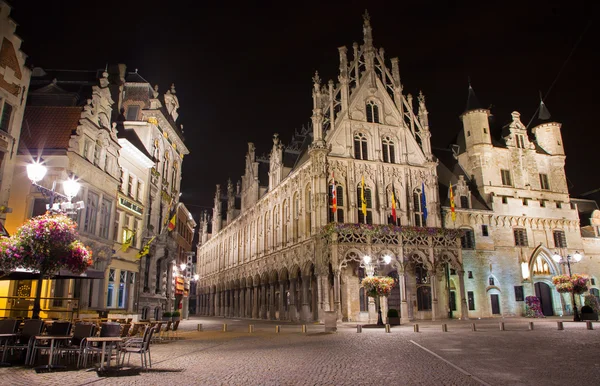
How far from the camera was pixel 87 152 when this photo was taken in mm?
23656

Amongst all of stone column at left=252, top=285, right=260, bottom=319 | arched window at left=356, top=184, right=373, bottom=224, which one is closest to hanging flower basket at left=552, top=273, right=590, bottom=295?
arched window at left=356, top=184, right=373, bottom=224

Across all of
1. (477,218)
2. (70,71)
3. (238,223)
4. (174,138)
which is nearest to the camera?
(70,71)

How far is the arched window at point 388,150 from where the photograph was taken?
42906mm

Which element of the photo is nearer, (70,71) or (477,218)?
(70,71)

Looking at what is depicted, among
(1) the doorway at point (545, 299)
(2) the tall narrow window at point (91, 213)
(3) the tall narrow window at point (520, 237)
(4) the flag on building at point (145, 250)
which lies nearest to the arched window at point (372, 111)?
(3) the tall narrow window at point (520, 237)

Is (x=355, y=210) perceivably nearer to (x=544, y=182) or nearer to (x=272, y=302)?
(x=272, y=302)

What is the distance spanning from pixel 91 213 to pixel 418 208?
29858 mm

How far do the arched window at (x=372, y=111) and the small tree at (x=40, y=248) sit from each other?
1338 inches

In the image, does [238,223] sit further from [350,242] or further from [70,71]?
[70,71]

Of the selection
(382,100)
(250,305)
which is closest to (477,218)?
(382,100)

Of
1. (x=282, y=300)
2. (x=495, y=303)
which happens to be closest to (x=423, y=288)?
(x=495, y=303)

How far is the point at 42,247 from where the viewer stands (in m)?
13.2

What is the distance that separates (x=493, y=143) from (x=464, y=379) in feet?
153

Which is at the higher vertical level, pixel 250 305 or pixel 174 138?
pixel 174 138
